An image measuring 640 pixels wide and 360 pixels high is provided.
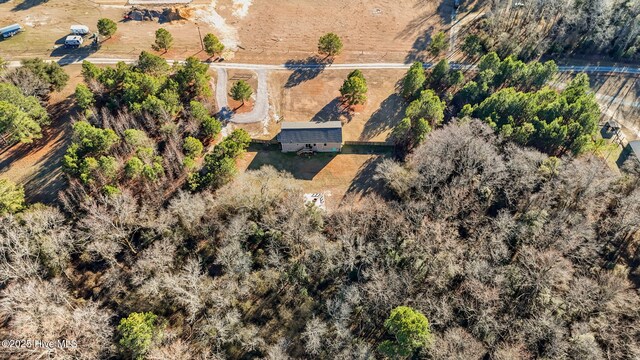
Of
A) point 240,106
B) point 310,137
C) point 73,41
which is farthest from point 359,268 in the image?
point 73,41

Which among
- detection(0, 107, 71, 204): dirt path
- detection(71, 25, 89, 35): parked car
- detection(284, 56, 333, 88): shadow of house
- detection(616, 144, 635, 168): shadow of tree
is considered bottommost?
detection(0, 107, 71, 204): dirt path

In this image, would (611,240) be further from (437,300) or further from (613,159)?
(437,300)

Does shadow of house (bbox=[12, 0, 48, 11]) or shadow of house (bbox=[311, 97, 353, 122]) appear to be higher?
shadow of house (bbox=[12, 0, 48, 11])

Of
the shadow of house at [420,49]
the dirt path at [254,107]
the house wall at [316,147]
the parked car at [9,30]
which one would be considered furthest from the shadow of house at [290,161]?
the parked car at [9,30]

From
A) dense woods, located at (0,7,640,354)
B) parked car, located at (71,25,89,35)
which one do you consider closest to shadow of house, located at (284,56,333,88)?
dense woods, located at (0,7,640,354)

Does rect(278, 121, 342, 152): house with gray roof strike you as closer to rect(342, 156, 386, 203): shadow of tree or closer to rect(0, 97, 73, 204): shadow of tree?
rect(342, 156, 386, 203): shadow of tree

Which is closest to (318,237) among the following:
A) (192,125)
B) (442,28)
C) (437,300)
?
(437,300)

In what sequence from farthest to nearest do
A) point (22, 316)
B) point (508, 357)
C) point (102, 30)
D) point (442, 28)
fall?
1. point (442, 28)
2. point (102, 30)
3. point (22, 316)
4. point (508, 357)
